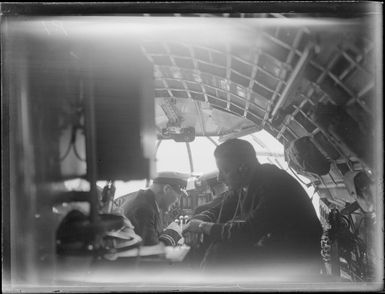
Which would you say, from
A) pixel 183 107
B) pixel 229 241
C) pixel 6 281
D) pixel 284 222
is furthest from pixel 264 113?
pixel 6 281

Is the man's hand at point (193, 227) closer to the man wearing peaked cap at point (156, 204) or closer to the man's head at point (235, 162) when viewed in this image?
the man wearing peaked cap at point (156, 204)

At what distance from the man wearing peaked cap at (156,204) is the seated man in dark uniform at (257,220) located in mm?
131

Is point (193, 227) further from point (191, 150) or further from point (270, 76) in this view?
point (270, 76)

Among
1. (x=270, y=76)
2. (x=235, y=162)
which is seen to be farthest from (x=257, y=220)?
(x=270, y=76)

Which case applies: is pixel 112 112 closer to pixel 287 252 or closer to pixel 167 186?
pixel 167 186

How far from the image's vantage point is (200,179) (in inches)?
66.9

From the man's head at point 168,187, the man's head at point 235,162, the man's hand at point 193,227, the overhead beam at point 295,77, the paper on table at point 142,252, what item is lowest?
the paper on table at point 142,252

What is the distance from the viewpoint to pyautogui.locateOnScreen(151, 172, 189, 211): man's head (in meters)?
1.68

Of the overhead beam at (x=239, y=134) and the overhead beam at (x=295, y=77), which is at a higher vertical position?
the overhead beam at (x=295, y=77)

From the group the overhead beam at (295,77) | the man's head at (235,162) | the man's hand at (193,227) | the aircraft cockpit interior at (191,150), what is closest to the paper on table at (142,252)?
the aircraft cockpit interior at (191,150)

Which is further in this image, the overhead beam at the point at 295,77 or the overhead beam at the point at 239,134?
the overhead beam at the point at 239,134

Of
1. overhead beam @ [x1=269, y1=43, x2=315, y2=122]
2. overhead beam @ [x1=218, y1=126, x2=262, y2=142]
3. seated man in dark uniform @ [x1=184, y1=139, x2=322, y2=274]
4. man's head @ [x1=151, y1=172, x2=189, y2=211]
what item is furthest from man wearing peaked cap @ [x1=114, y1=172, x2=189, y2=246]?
overhead beam @ [x1=269, y1=43, x2=315, y2=122]

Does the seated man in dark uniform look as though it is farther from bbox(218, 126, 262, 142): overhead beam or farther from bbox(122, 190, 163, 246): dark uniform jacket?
bbox(122, 190, 163, 246): dark uniform jacket

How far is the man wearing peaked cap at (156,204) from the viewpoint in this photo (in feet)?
5.53
